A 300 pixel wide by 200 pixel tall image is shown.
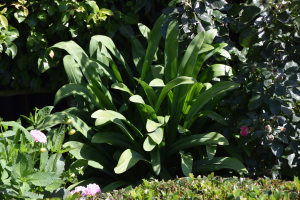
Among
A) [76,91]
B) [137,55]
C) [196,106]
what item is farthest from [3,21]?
[196,106]

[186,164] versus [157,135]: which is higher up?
[157,135]

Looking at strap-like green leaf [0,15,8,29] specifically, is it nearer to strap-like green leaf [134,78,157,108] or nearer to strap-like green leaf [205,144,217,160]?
strap-like green leaf [134,78,157,108]

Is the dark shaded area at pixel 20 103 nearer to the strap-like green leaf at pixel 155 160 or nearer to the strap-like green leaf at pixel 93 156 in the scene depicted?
the strap-like green leaf at pixel 93 156

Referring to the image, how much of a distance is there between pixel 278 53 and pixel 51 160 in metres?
1.65

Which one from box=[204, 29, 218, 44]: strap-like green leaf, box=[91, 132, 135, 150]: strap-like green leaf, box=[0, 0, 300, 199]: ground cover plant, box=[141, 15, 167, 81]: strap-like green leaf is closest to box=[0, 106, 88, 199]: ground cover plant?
box=[0, 0, 300, 199]: ground cover plant

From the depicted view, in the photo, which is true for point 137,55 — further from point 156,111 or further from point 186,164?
point 186,164

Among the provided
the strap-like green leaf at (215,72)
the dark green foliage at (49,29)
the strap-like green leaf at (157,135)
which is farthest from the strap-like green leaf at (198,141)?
the dark green foliage at (49,29)

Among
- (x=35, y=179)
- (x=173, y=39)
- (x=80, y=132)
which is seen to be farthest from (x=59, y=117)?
(x=173, y=39)

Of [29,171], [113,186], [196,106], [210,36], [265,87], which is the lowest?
[113,186]

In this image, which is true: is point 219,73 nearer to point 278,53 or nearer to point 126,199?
point 278,53

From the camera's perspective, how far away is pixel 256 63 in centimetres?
207

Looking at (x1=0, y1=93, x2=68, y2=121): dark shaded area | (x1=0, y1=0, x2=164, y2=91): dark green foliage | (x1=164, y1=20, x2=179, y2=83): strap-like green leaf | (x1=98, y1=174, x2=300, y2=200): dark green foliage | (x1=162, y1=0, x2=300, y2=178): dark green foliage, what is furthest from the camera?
(x1=0, y1=93, x2=68, y2=121): dark shaded area

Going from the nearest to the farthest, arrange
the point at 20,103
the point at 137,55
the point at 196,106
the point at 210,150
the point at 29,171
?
1. the point at 29,171
2. the point at 210,150
3. the point at 196,106
4. the point at 137,55
5. the point at 20,103

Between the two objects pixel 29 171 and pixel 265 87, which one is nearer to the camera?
pixel 29 171
